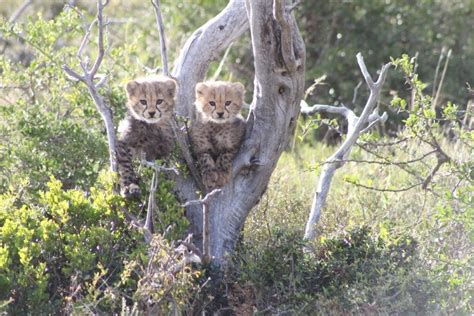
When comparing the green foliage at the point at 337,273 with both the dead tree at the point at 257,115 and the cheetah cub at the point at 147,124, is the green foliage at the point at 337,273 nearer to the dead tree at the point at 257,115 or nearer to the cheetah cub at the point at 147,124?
the dead tree at the point at 257,115

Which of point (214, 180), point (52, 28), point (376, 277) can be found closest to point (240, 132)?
point (214, 180)

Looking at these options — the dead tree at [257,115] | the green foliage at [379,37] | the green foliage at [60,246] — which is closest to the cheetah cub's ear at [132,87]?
the dead tree at [257,115]

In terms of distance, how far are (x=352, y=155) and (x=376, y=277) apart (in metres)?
1.86

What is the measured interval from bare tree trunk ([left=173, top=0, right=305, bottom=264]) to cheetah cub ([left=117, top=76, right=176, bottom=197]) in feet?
0.78

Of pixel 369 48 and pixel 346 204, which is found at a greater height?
pixel 369 48

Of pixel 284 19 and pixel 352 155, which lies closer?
pixel 284 19

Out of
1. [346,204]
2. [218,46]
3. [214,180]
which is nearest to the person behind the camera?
[214,180]

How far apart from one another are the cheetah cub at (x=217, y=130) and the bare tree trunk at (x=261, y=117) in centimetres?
8

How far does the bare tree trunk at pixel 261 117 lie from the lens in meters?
5.02

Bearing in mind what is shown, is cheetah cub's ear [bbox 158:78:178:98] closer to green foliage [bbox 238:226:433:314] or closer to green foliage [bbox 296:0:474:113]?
green foliage [bbox 238:226:433:314]

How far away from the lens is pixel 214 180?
5.20 m

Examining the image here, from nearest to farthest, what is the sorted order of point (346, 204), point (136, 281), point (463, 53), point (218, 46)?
point (136, 281) < point (218, 46) < point (346, 204) < point (463, 53)

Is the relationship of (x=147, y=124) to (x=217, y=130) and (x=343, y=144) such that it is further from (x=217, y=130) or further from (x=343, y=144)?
(x=343, y=144)

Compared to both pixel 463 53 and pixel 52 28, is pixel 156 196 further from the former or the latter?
pixel 463 53
